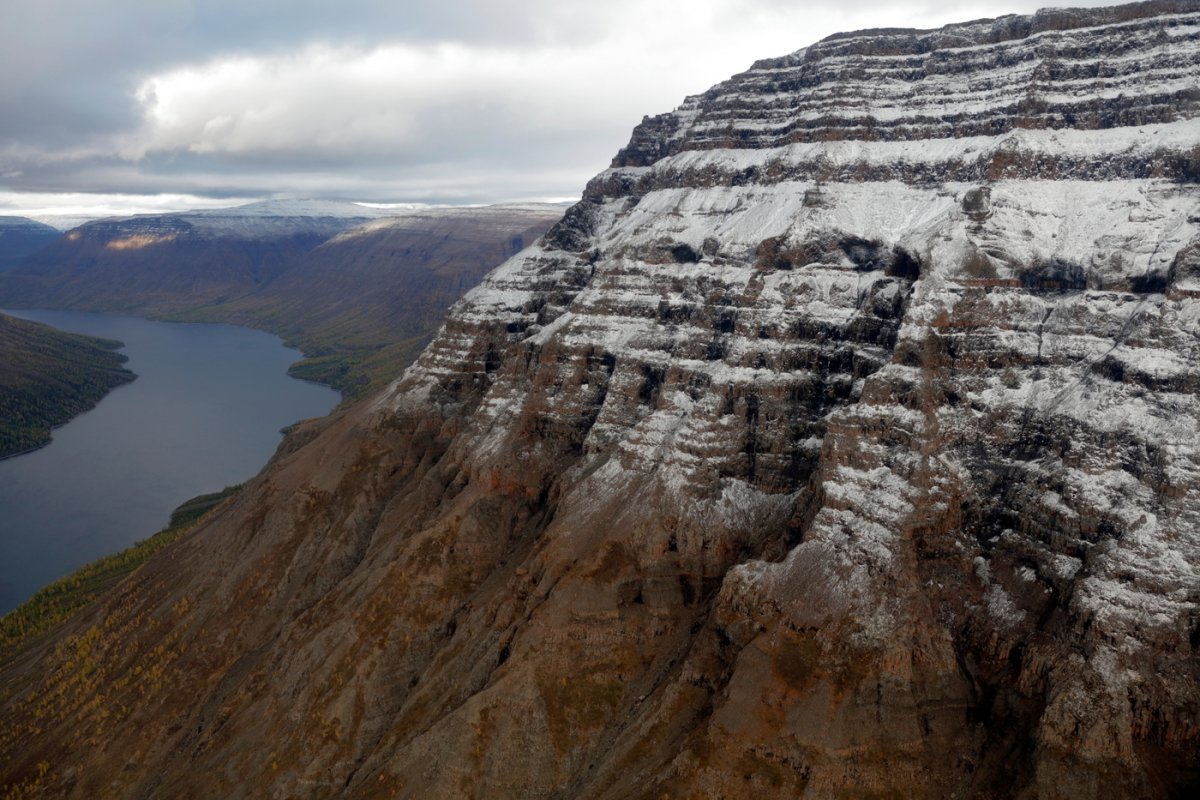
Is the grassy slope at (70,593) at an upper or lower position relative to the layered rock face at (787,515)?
lower

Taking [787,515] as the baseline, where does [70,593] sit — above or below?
below

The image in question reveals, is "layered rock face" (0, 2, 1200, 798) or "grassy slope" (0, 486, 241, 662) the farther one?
"grassy slope" (0, 486, 241, 662)

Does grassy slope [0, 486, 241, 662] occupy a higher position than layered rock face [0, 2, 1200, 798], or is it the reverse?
layered rock face [0, 2, 1200, 798]

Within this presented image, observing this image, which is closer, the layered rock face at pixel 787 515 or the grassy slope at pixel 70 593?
the layered rock face at pixel 787 515

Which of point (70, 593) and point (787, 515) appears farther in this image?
point (70, 593)
